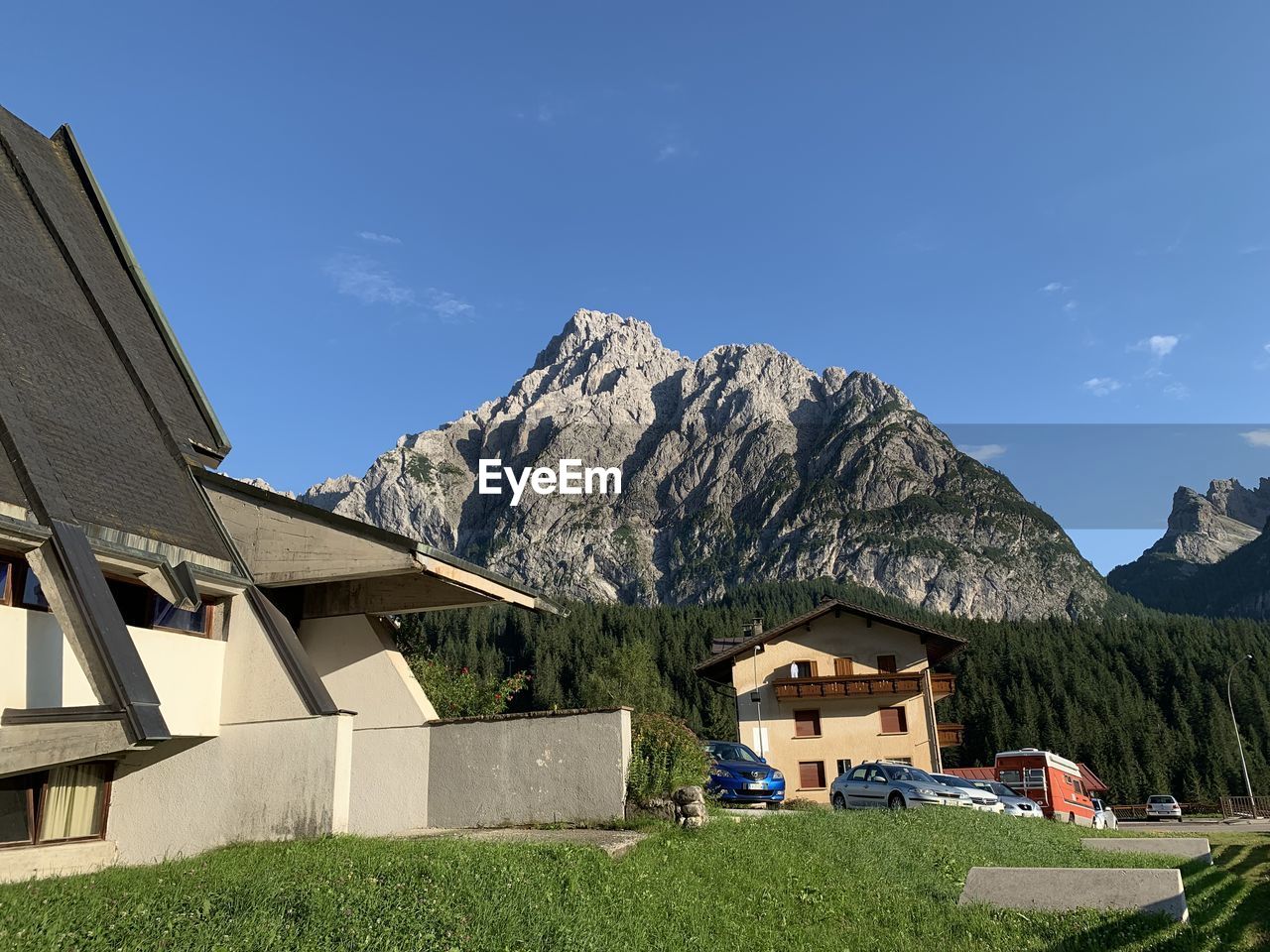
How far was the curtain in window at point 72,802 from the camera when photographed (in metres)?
10.3

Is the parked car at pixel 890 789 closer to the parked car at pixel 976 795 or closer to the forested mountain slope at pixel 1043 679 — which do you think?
the parked car at pixel 976 795

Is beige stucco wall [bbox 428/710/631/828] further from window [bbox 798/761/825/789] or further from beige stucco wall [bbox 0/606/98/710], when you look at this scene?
window [bbox 798/761/825/789]

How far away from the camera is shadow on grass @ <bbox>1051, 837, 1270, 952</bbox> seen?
26.5 ft

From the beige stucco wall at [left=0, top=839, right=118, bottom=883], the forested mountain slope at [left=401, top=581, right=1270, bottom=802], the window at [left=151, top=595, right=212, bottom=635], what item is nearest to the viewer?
the beige stucco wall at [left=0, top=839, right=118, bottom=883]

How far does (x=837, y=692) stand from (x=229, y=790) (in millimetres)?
36900

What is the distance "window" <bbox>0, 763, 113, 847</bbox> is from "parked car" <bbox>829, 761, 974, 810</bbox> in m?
15.2

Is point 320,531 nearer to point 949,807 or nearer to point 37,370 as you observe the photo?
point 37,370

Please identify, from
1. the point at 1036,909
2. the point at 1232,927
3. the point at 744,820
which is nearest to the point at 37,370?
the point at 744,820

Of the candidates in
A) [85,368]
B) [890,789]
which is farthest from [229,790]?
[890,789]

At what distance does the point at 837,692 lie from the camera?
4397 cm

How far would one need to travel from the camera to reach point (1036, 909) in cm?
914

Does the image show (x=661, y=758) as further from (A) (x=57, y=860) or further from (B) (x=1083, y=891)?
(A) (x=57, y=860)

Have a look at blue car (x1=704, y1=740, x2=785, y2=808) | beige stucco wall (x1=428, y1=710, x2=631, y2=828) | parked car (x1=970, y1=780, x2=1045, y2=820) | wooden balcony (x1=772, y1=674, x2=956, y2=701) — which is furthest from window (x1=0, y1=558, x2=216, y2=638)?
wooden balcony (x1=772, y1=674, x2=956, y2=701)

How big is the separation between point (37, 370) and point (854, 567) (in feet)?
637
